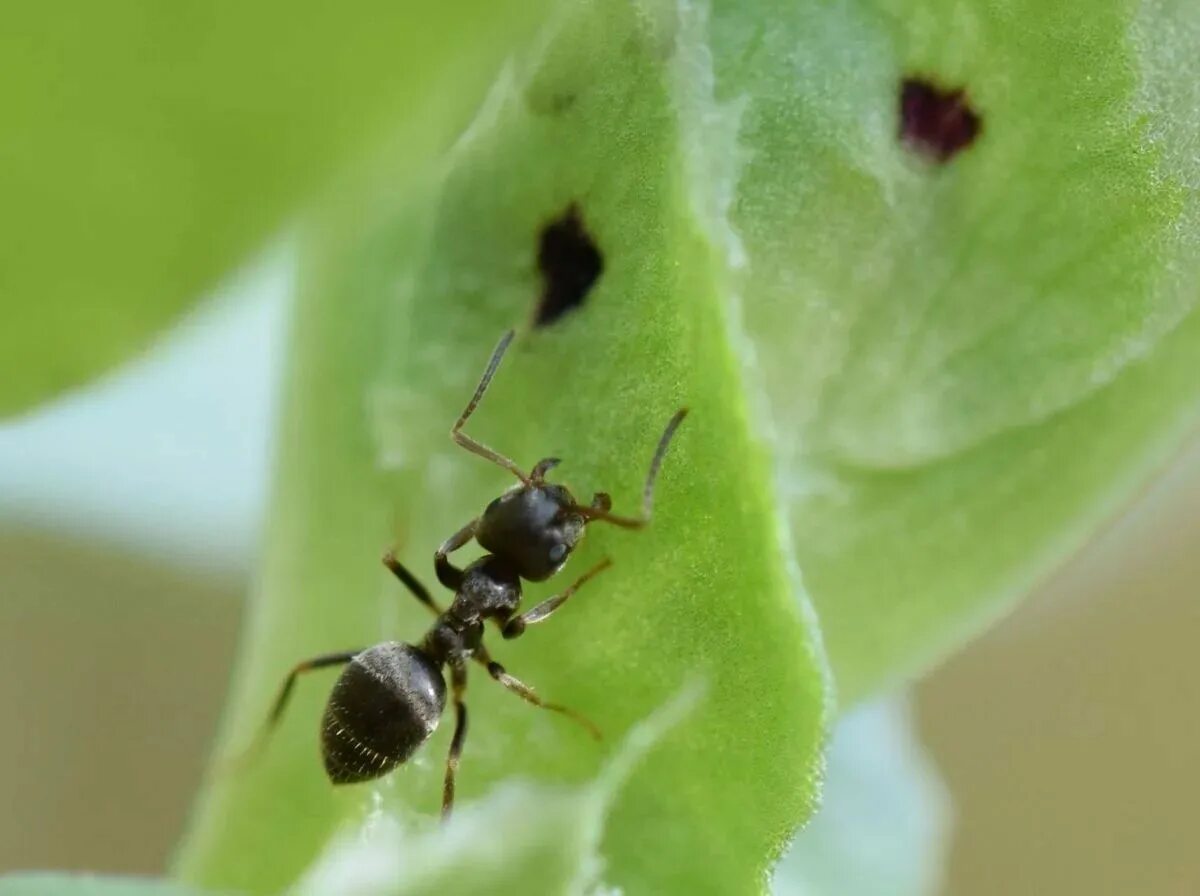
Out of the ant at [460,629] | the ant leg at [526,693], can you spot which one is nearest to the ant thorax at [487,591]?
the ant at [460,629]

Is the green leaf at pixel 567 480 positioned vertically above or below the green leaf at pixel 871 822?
below

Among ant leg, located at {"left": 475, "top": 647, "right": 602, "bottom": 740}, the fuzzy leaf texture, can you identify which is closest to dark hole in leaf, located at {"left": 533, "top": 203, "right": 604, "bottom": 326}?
the fuzzy leaf texture

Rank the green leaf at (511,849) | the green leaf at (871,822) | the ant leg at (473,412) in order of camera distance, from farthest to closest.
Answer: the green leaf at (871,822), the ant leg at (473,412), the green leaf at (511,849)

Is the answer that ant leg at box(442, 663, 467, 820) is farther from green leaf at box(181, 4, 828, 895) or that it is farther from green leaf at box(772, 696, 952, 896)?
green leaf at box(772, 696, 952, 896)

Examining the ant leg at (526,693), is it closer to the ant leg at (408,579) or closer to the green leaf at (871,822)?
the ant leg at (408,579)

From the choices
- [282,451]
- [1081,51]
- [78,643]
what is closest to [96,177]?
[282,451]

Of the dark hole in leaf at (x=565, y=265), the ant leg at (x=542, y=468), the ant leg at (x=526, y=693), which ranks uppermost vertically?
the dark hole in leaf at (x=565, y=265)

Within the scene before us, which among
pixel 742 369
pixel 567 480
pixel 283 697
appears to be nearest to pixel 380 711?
pixel 283 697
